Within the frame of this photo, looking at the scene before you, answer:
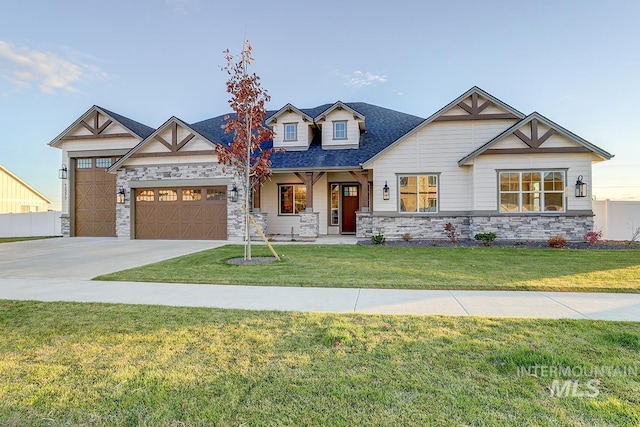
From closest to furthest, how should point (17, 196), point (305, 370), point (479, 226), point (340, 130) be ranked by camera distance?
point (305, 370) < point (479, 226) < point (340, 130) < point (17, 196)

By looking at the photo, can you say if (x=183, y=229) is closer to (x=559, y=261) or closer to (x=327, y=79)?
(x=327, y=79)

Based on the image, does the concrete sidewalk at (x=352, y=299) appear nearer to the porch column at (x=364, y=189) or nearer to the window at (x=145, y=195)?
the porch column at (x=364, y=189)

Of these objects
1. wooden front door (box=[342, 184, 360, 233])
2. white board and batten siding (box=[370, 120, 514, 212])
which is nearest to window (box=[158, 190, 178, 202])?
wooden front door (box=[342, 184, 360, 233])

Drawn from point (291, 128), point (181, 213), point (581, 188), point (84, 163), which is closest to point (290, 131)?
point (291, 128)

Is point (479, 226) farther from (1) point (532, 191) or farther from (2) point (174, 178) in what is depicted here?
(2) point (174, 178)

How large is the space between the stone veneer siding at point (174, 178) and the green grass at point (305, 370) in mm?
10893

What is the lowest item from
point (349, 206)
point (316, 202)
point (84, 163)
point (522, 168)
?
point (349, 206)

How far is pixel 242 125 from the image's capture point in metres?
9.41

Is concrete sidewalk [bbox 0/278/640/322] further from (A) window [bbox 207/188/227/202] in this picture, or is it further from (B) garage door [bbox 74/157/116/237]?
(B) garage door [bbox 74/157/116/237]

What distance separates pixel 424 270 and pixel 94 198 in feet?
61.6

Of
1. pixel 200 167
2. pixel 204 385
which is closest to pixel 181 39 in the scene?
pixel 200 167

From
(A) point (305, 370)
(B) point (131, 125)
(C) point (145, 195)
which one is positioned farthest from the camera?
(B) point (131, 125)

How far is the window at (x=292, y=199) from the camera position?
16.8 metres

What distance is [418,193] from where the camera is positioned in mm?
13852
